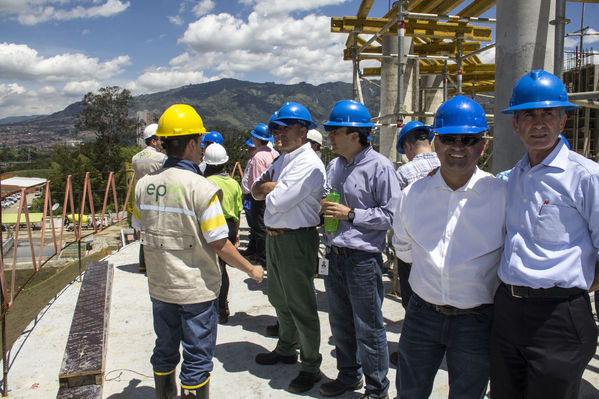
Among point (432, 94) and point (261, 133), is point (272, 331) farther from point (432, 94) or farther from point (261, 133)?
point (432, 94)

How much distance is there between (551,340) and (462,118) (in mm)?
992

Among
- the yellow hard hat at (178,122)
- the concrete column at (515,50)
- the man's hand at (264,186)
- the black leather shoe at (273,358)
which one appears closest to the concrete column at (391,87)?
the concrete column at (515,50)

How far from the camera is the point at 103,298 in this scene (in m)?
4.24

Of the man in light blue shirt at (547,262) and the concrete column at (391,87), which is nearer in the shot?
the man in light blue shirt at (547,262)

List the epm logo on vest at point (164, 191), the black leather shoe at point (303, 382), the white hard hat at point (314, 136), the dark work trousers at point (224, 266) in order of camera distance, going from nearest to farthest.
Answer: the epm logo on vest at point (164, 191) → the black leather shoe at point (303, 382) → the dark work trousers at point (224, 266) → the white hard hat at point (314, 136)

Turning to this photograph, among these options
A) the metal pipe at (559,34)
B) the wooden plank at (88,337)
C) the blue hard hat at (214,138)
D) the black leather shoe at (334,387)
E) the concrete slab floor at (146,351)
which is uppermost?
the metal pipe at (559,34)

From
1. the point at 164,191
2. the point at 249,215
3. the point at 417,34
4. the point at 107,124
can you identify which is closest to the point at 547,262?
the point at 164,191

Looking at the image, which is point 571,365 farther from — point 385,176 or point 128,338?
point 128,338

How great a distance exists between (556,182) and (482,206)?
1.03ft

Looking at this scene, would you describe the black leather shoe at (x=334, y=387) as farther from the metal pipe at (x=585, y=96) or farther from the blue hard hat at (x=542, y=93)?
the metal pipe at (x=585, y=96)

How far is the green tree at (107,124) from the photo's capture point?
53.5m

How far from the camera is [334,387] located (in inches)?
119

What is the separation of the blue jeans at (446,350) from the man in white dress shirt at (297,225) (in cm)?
112

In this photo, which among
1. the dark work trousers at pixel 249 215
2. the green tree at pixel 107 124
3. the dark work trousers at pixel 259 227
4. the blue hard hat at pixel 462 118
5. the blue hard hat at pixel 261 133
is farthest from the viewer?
the green tree at pixel 107 124
